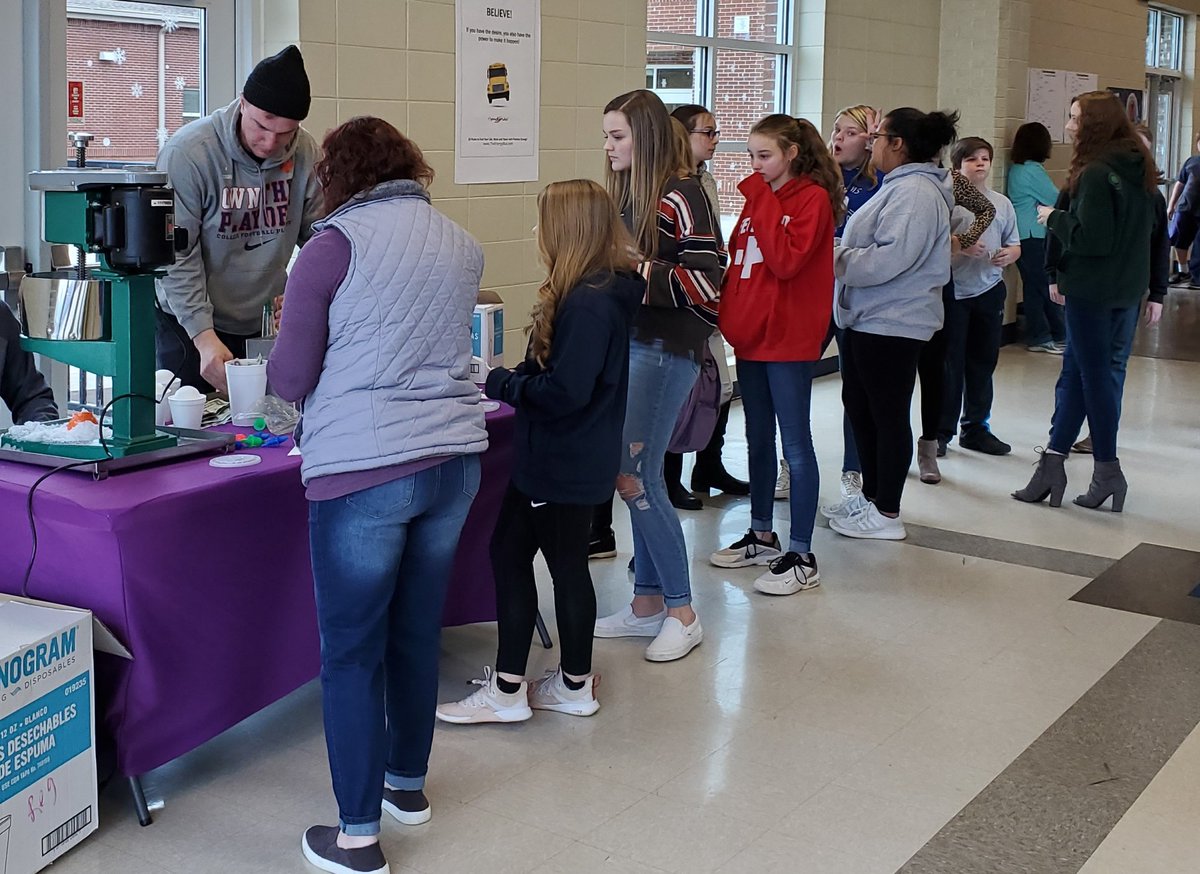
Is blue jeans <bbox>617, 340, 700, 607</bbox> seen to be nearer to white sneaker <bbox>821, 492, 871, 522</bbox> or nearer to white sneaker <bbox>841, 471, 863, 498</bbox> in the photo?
white sneaker <bbox>821, 492, 871, 522</bbox>

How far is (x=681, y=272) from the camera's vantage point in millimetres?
3557

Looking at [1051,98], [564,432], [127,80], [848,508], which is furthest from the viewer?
[1051,98]

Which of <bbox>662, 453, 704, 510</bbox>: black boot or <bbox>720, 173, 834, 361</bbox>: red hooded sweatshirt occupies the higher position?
<bbox>720, 173, 834, 361</bbox>: red hooded sweatshirt

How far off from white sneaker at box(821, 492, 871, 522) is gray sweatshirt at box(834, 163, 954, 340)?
2.26ft

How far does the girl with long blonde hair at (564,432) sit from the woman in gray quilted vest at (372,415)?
466 mm

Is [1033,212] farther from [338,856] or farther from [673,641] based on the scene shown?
[338,856]

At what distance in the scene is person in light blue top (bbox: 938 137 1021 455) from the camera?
6.14 m

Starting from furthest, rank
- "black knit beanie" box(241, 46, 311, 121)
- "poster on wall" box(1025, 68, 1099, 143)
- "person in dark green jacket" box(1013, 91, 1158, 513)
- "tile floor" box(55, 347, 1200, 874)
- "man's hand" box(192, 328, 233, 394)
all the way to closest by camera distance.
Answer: "poster on wall" box(1025, 68, 1099, 143), "person in dark green jacket" box(1013, 91, 1158, 513), "man's hand" box(192, 328, 233, 394), "black knit beanie" box(241, 46, 311, 121), "tile floor" box(55, 347, 1200, 874)

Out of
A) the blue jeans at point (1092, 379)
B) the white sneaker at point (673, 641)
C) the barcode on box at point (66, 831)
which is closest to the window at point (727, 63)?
the blue jeans at point (1092, 379)

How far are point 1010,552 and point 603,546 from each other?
1.44m

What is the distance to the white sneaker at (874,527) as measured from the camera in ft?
16.1

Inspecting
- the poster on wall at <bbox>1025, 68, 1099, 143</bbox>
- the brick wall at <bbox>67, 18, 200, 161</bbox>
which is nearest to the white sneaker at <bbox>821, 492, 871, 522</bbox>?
the brick wall at <bbox>67, 18, 200, 161</bbox>

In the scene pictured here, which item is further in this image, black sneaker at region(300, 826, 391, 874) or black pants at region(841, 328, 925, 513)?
black pants at region(841, 328, 925, 513)

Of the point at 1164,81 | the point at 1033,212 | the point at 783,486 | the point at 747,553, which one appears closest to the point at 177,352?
A: the point at 747,553
